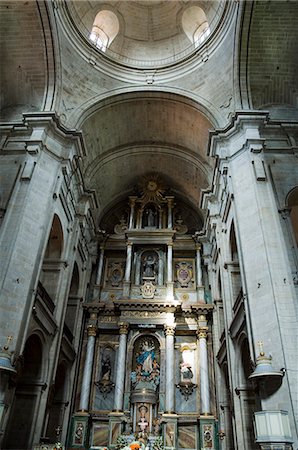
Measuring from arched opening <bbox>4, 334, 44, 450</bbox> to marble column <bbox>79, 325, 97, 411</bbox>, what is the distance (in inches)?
165

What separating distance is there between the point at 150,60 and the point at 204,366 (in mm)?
13835

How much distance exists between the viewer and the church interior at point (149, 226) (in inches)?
418

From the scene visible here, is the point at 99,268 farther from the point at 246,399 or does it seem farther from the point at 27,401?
the point at 246,399

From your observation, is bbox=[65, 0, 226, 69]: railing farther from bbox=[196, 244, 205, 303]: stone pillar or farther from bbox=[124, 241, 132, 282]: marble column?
bbox=[196, 244, 205, 303]: stone pillar

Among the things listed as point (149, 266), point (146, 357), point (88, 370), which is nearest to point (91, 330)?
point (88, 370)

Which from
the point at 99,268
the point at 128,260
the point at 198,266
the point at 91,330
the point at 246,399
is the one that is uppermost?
the point at 128,260

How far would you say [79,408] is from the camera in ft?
50.2

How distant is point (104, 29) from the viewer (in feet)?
59.4

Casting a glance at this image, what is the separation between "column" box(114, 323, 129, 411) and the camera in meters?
15.2

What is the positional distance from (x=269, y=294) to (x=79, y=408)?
969 cm

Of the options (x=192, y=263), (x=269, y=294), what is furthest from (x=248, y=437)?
(x=192, y=263)

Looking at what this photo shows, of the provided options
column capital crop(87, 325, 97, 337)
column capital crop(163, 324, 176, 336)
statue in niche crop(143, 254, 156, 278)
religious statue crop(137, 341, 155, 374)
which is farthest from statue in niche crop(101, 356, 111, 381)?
statue in niche crop(143, 254, 156, 278)

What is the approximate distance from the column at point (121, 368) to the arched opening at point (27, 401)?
452 centimetres

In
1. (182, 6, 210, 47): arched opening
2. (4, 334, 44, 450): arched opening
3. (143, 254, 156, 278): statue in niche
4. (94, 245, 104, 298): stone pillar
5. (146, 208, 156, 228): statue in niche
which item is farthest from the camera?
(146, 208, 156, 228): statue in niche
